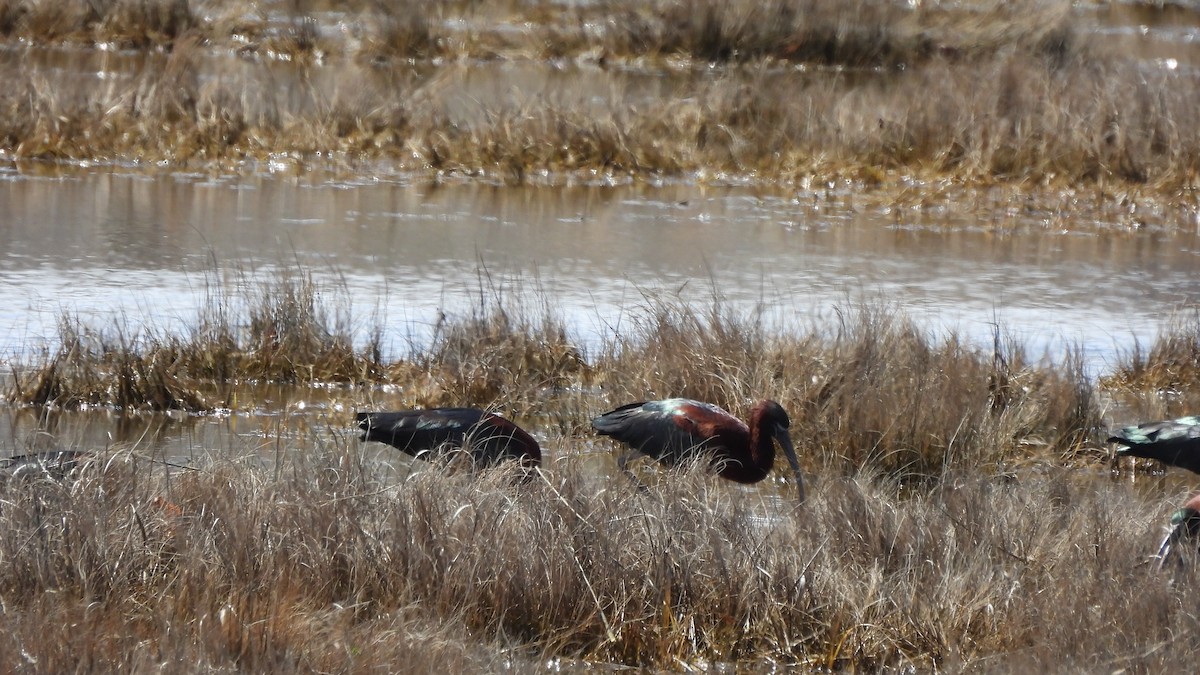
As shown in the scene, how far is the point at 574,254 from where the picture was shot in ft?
41.9

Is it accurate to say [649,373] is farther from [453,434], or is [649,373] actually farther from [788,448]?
[453,434]

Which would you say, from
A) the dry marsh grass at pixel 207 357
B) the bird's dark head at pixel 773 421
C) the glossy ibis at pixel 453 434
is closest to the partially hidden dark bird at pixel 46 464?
the glossy ibis at pixel 453 434

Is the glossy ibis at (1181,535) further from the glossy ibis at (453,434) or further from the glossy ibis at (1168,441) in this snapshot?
the glossy ibis at (453,434)

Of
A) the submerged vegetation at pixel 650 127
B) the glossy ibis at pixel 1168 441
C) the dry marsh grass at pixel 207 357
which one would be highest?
the submerged vegetation at pixel 650 127

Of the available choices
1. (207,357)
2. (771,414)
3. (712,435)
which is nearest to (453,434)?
(712,435)

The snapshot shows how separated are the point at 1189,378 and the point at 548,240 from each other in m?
5.59

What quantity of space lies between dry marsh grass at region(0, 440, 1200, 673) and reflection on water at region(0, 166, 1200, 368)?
3.51 metres

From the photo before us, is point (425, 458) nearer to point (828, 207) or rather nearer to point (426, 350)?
point (426, 350)

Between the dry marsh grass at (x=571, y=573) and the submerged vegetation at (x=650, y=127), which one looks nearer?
the dry marsh grass at (x=571, y=573)

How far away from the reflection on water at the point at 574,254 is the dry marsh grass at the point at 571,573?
11.5ft

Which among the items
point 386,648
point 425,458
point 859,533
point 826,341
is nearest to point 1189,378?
point 826,341

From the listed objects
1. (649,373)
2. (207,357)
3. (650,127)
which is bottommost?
(207,357)

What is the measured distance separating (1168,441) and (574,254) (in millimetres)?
6383

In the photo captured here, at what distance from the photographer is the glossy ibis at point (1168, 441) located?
7086 millimetres
